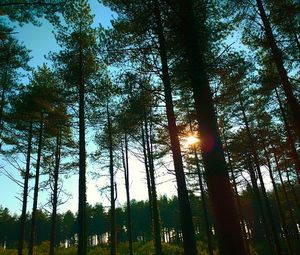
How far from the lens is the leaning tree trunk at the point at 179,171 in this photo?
861 cm

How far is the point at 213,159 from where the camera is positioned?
4.54 meters

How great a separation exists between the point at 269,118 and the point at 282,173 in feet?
39.5

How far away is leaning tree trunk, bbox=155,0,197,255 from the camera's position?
861cm

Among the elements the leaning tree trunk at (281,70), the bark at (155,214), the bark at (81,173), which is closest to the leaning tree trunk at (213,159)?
the leaning tree trunk at (281,70)

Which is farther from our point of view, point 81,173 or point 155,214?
point 155,214

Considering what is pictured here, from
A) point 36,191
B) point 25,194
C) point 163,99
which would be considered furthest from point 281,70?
point 25,194

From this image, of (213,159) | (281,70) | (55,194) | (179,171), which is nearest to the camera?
(213,159)

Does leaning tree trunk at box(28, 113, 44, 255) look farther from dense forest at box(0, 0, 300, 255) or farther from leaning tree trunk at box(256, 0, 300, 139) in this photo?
leaning tree trunk at box(256, 0, 300, 139)

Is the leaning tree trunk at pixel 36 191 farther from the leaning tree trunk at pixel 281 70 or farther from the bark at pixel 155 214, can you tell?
the leaning tree trunk at pixel 281 70

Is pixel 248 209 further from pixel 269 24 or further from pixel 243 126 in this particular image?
pixel 269 24

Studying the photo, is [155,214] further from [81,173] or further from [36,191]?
[36,191]

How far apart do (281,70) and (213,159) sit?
7.64 m

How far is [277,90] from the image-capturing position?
16.7m

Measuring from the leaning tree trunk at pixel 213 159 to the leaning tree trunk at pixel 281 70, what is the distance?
6425 mm
